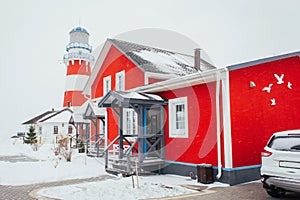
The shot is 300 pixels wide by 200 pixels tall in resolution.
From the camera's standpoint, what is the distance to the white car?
5.41 meters

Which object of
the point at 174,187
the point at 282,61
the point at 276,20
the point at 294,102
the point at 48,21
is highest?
the point at 48,21

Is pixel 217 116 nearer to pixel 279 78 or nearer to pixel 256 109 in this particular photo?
pixel 256 109

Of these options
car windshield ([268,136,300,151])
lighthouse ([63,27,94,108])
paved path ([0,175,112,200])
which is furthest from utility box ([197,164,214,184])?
lighthouse ([63,27,94,108])

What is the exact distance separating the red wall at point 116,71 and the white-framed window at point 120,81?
225 millimetres

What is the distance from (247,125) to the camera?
8383mm

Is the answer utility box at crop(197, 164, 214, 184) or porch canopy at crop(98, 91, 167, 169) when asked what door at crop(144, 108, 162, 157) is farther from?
utility box at crop(197, 164, 214, 184)

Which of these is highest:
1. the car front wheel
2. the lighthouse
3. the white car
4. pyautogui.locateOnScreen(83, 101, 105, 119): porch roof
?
the lighthouse

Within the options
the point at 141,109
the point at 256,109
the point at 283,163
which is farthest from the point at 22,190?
the point at 256,109

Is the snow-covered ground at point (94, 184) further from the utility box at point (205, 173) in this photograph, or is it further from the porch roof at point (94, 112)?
the porch roof at point (94, 112)

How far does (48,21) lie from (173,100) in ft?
58.3

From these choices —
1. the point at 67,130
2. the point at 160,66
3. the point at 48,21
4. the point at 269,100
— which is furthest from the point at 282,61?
the point at 67,130

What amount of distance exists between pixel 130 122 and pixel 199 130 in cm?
494

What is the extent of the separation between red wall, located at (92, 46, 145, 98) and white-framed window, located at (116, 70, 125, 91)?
22 cm

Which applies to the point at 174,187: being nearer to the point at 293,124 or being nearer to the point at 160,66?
the point at 293,124
